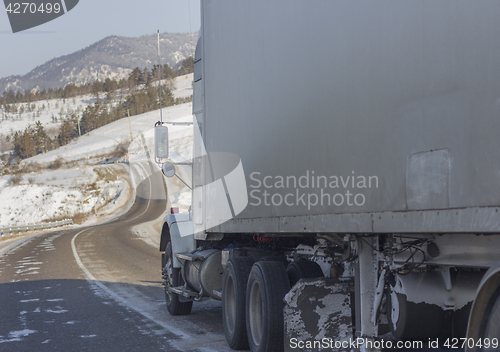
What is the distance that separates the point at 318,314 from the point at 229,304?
7.11 ft

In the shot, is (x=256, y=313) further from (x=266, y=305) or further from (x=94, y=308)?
(x=94, y=308)

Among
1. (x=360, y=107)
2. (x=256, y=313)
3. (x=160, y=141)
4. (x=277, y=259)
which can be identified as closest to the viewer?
(x=360, y=107)

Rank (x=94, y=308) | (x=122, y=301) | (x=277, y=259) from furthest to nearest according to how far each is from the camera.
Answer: (x=122, y=301), (x=94, y=308), (x=277, y=259)

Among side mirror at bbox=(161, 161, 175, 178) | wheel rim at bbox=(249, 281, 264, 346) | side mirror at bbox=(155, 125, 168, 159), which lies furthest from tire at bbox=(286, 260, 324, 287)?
side mirror at bbox=(155, 125, 168, 159)

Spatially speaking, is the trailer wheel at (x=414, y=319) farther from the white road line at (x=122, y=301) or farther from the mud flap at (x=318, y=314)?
the white road line at (x=122, y=301)

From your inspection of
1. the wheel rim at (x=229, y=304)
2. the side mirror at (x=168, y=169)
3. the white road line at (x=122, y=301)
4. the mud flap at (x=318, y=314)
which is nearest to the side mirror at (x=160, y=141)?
the side mirror at (x=168, y=169)

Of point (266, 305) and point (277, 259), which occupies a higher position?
point (277, 259)

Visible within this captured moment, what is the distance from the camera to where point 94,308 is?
964cm

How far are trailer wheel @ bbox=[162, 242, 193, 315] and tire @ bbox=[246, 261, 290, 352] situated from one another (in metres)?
3.16

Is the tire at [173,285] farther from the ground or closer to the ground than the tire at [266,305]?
closer to the ground

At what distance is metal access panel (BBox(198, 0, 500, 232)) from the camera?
2.53 metres

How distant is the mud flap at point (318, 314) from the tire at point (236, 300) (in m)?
1.45

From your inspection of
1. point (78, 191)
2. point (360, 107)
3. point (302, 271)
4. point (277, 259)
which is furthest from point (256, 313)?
point (78, 191)

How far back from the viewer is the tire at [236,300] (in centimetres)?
604
